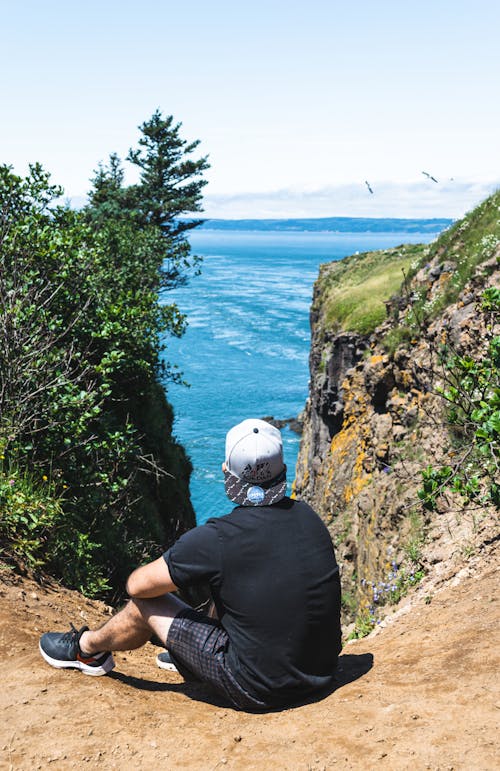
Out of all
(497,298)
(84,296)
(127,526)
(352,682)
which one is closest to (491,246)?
(497,298)

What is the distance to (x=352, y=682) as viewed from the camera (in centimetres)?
463

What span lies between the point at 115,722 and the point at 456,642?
9.17 feet

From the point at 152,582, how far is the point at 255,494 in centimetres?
94

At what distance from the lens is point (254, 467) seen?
13.4ft

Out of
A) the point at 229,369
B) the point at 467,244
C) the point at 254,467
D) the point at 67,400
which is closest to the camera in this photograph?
the point at 254,467

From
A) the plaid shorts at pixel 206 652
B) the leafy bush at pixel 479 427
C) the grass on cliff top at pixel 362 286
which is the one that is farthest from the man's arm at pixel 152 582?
the grass on cliff top at pixel 362 286

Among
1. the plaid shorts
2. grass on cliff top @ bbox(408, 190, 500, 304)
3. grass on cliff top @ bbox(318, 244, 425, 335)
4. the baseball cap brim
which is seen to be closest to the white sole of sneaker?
the plaid shorts

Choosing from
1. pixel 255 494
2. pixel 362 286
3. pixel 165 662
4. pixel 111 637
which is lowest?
pixel 165 662

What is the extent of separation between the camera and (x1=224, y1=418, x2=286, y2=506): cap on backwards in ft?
13.4

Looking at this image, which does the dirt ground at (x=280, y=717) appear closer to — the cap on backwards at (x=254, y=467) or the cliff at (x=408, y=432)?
the cap on backwards at (x=254, y=467)

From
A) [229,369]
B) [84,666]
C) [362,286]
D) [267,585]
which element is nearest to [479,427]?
[267,585]

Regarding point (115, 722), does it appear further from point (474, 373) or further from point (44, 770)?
point (474, 373)

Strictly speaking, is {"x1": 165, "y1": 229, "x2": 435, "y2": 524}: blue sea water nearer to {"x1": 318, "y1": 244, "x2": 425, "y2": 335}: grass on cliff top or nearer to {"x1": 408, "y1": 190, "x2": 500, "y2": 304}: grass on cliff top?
{"x1": 318, "y1": 244, "x2": 425, "y2": 335}: grass on cliff top

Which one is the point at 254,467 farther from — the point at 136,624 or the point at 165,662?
the point at 165,662
